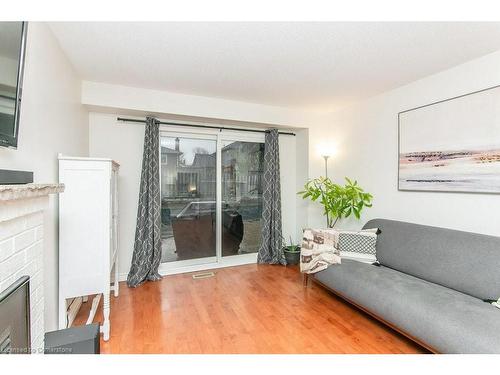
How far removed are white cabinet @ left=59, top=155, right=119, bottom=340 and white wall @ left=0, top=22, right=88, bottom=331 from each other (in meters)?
0.06

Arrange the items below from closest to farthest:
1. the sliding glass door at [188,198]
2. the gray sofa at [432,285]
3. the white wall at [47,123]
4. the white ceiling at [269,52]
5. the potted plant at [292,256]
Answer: the white wall at [47,123] → the gray sofa at [432,285] → the white ceiling at [269,52] → the sliding glass door at [188,198] → the potted plant at [292,256]

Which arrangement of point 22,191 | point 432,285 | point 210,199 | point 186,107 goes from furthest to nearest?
1. point 210,199
2. point 186,107
3. point 432,285
4. point 22,191

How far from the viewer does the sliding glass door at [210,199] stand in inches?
139

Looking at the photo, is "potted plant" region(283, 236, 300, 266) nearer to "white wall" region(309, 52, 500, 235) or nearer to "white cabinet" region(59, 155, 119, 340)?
"white wall" region(309, 52, 500, 235)

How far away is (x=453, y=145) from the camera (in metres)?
2.37

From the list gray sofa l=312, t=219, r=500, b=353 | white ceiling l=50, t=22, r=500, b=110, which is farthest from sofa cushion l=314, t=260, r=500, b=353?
white ceiling l=50, t=22, r=500, b=110

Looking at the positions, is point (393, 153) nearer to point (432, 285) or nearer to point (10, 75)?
point (432, 285)

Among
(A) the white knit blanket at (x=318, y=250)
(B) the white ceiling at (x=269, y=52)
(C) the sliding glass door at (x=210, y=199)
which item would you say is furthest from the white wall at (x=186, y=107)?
(A) the white knit blanket at (x=318, y=250)

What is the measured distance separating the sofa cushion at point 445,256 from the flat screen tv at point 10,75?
303 cm

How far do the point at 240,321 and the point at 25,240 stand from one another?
175 centimetres

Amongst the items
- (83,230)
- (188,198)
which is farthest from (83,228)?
(188,198)

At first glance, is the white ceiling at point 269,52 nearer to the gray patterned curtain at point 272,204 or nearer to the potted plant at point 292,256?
the gray patterned curtain at point 272,204
